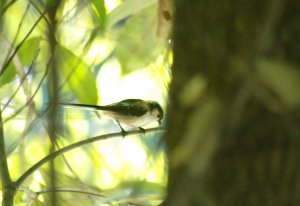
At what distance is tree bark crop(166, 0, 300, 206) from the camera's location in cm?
16

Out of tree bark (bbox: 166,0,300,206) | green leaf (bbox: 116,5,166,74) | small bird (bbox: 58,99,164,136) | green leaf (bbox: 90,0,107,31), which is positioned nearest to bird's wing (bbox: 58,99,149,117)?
small bird (bbox: 58,99,164,136)

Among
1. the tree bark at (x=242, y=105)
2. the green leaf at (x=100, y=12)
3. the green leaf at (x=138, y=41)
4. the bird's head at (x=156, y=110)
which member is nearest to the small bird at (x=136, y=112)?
the bird's head at (x=156, y=110)

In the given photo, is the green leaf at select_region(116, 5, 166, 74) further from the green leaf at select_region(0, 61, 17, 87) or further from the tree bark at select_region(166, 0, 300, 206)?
the tree bark at select_region(166, 0, 300, 206)

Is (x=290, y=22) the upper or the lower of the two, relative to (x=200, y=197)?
upper

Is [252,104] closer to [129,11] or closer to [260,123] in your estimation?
[260,123]

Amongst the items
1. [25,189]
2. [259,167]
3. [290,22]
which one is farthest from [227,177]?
[25,189]

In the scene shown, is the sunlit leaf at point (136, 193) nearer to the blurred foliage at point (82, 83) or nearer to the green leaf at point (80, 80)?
the blurred foliage at point (82, 83)

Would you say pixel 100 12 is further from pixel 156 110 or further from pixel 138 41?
pixel 156 110

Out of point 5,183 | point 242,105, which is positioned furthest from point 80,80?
point 242,105

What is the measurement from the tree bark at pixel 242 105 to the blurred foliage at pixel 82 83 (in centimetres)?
12

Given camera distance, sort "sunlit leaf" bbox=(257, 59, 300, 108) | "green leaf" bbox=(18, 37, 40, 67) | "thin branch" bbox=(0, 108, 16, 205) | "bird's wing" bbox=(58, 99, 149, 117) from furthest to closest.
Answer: "bird's wing" bbox=(58, 99, 149, 117) < "green leaf" bbox=(18, 37, 40, 67) < "thin branch" bbox=(0, 108, 16, 205) < "sunlit leaf" bbox=(257, 59, 300, 108)

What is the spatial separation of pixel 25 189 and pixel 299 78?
2.29ft

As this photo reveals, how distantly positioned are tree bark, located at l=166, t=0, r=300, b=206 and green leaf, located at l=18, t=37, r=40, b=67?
53 cm

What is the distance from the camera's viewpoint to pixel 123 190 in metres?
0.50
